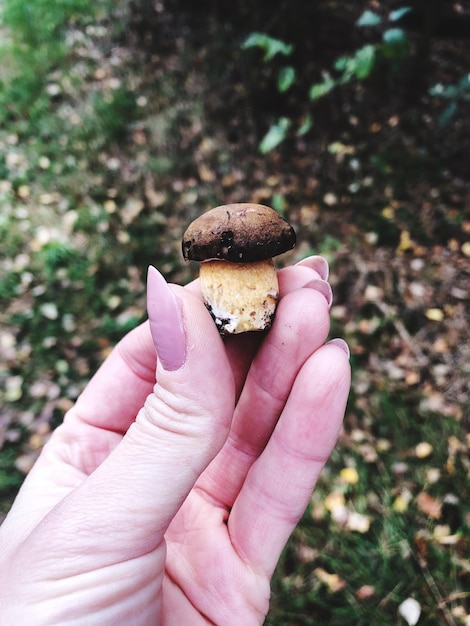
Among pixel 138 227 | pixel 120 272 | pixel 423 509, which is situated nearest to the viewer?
pixel 423 509

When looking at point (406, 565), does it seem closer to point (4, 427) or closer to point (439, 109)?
point (4, 427)

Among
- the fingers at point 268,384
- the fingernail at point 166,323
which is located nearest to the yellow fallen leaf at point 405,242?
the fingers at point 268,384

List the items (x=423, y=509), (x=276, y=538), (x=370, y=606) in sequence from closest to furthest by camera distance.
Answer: (x=276, y=538), (x=370, y=606), (x=423, y=509)

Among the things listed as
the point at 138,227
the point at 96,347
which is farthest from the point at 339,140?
the point at 96,347

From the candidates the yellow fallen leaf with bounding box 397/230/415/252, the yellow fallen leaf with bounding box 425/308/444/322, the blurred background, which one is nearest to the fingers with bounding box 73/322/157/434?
the blurred background

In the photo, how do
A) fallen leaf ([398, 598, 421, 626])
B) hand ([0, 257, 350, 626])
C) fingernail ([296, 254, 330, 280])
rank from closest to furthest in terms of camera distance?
1. hand ([0, 257, 350, 626])
2. fingernail ([296, 254, 330, 280])
3. fallen leaf ([398, 598, 421, 626])

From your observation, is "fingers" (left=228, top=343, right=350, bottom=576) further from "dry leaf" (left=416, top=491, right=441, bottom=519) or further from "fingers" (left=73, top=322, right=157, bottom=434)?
"dry leaf" (left=416, top=491, right=441, bottom=519)

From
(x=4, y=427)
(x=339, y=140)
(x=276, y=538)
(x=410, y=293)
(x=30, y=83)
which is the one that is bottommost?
(x=4, y=427)
